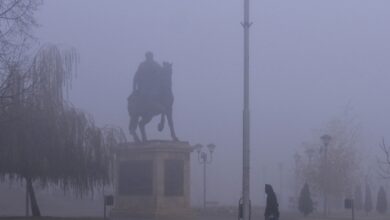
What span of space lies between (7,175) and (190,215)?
28.4 feet

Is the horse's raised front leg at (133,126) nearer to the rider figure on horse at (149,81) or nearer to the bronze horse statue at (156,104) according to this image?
the bronze horse statue at (156,104)

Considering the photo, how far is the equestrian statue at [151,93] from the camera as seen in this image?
4253cm

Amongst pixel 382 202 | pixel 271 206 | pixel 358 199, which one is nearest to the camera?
pixel 271 206

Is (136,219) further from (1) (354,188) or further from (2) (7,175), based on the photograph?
(1) (354,188)

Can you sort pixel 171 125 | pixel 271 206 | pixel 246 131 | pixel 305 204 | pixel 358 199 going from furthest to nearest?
pixel 358 199, pixel 305 204, pixel 171 125, pixel 271 206, pixel 246 131

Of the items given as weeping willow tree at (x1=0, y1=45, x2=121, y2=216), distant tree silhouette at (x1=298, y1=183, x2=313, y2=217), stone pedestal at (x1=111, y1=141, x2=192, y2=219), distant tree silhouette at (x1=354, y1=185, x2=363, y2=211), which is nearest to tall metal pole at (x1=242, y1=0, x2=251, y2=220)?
weeping willow tree at (x1=0, y1=45, x2=121, y2=216)

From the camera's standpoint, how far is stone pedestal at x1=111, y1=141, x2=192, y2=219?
130ft

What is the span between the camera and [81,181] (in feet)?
125

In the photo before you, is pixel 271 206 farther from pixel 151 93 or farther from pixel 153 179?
pixel 151 93

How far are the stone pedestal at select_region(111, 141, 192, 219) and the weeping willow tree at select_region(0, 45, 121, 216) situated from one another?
1.46 m

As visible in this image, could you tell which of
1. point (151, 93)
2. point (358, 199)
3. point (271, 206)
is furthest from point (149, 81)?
point (358, 199)

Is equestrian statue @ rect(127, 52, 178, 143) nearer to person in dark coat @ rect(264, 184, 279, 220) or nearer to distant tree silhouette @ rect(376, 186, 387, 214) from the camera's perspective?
person in dark coat @ rect(264, 184, 279, 220)

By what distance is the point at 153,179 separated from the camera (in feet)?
130

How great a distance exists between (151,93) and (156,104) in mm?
584
